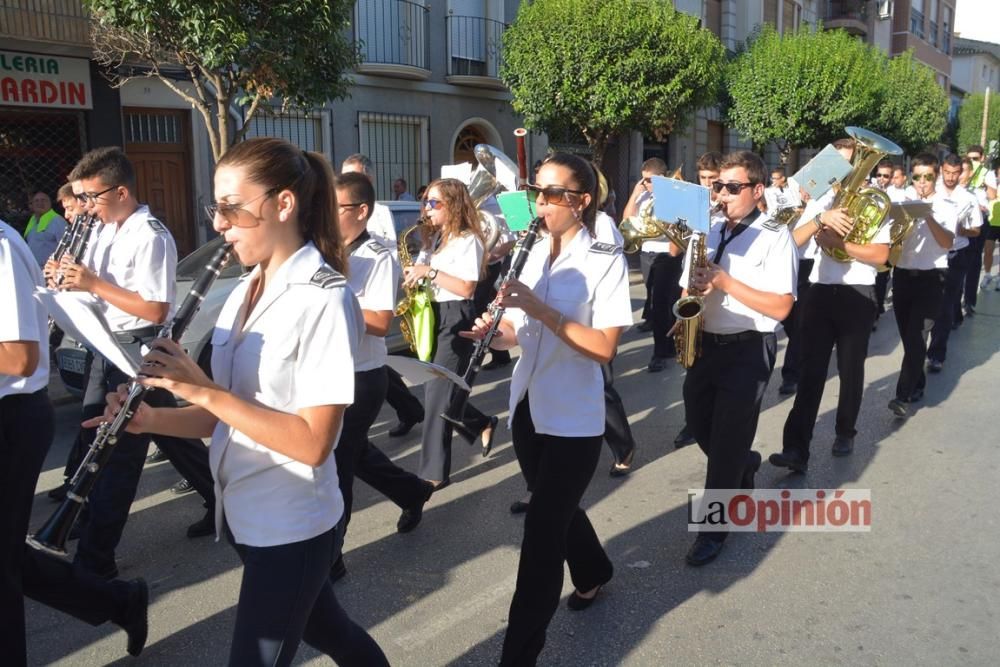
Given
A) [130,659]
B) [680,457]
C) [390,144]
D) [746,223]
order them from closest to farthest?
[130,659] → [746,223] → [680,457] → [390,144]

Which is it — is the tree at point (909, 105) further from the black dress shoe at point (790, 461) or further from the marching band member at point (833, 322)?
the black dress shoe at point (790, 461)

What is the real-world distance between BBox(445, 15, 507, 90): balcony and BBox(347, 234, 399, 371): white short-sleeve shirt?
14.2m

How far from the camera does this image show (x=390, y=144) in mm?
16359

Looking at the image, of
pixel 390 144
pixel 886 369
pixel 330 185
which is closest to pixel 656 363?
pixel 886 369

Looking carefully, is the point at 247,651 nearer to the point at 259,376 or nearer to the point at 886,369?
the point at 259,376

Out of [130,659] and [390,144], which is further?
[390,144]

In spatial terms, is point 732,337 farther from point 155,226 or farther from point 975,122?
point 975,122

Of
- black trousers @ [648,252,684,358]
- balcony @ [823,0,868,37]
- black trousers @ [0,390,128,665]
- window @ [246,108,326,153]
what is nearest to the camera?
black trousers @ [0,390,128,665]

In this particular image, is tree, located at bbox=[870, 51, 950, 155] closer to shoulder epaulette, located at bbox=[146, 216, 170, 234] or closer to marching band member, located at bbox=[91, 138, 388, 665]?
shoulder epaulette, located at bbox=[146, 216, 170, 234]

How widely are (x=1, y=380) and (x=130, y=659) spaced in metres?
1.22

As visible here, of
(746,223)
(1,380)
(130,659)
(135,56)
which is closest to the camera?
(1,380)

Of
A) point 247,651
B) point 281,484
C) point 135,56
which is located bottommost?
point 247,651

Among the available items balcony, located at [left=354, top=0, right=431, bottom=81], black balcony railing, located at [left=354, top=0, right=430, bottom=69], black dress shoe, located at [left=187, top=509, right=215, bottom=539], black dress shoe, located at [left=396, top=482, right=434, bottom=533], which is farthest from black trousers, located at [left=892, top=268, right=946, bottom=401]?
black balcony railing, located at [left=354, top=0, right=430, bottom=69]

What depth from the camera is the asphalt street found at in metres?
3.27
